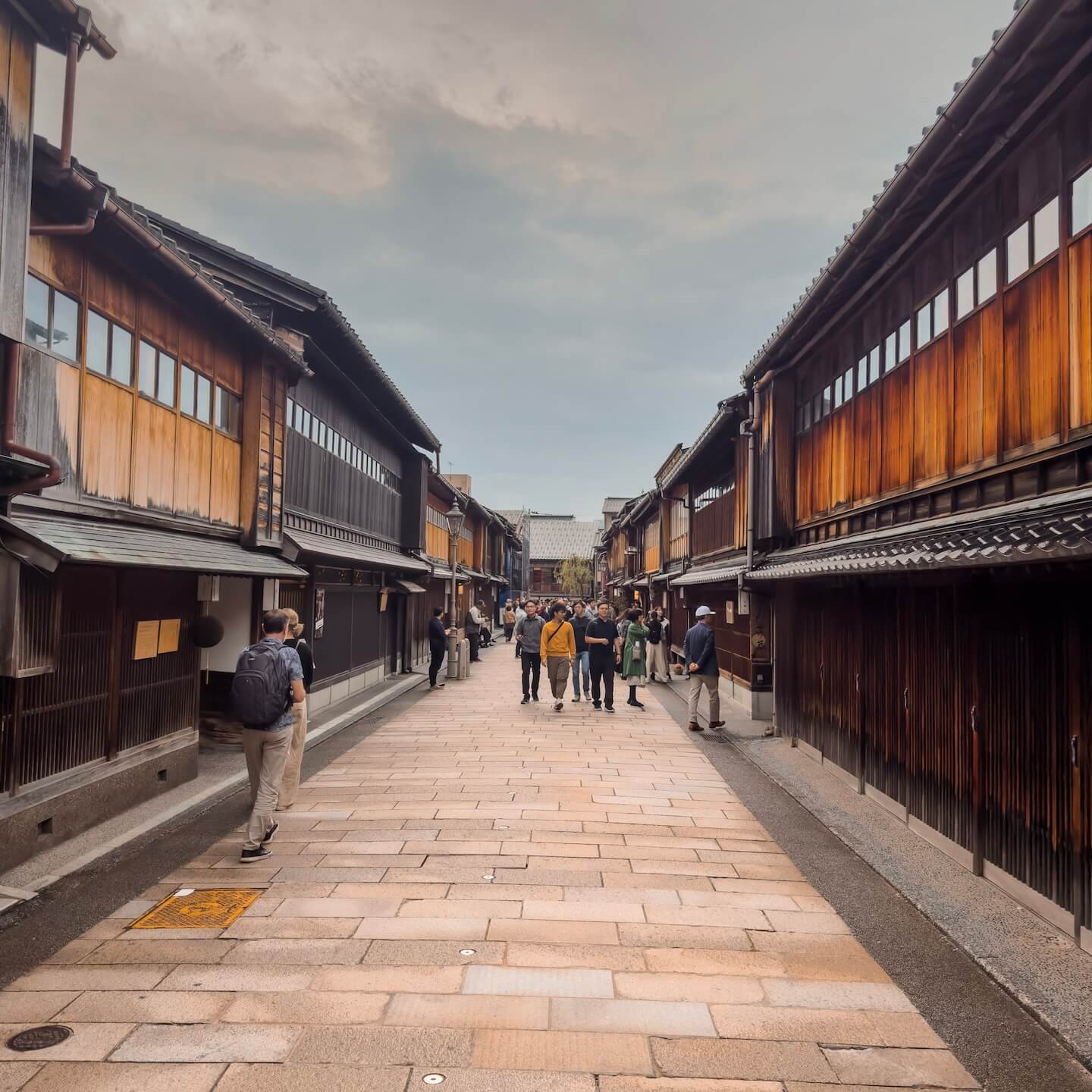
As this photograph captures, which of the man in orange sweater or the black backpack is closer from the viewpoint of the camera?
the black backpack

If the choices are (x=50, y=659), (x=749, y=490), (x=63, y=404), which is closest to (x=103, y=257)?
(x=63, y=404)

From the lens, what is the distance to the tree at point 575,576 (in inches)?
2862

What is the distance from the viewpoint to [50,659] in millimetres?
6387

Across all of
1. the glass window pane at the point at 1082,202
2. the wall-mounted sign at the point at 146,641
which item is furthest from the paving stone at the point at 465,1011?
the glass window pane at the point at 1082,202

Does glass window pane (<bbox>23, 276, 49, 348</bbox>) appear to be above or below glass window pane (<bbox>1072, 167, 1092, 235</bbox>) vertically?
below

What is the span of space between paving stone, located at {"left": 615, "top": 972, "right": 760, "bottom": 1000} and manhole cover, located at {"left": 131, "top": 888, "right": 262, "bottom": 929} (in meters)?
2.74

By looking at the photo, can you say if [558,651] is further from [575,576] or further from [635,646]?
[575,576]

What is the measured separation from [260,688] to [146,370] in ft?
15.3

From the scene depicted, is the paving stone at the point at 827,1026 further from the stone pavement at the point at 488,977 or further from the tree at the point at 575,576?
the tree at the point at 575,576

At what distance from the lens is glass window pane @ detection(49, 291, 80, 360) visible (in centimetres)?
739

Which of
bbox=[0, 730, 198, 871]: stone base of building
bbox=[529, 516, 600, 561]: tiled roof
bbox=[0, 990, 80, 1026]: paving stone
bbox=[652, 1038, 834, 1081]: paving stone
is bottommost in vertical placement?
bbox=[0, 990, 80, 1026]: paving stone

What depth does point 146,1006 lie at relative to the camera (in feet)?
13.9

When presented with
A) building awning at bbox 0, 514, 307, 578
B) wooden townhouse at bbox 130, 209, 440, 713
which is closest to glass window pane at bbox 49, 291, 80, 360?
building awning at bbox 0, 514, 307, 578

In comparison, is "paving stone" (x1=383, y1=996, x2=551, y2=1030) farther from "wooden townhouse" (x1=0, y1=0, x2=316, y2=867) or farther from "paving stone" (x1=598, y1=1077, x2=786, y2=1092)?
"wooden townhouse" (x1=0, y1=0, x2=316, y2=867)
